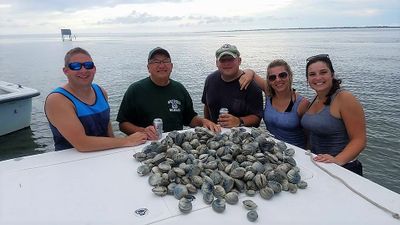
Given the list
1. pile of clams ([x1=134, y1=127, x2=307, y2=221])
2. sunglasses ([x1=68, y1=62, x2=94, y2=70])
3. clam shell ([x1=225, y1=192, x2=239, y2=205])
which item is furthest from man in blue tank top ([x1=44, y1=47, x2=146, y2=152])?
clam shell ([x1=225, y1=192, x2=239, y2=205])

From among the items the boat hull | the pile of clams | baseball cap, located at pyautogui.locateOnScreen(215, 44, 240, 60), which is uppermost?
baseball cap, located at pyautogui.locateOnScreen(215, 44, 240, 60)

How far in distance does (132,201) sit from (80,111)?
1458 mm

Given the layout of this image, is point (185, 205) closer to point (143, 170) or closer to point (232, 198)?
point (232, 198)

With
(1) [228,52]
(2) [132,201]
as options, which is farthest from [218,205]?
(1) [228,52]

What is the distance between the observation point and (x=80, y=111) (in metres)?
3.29

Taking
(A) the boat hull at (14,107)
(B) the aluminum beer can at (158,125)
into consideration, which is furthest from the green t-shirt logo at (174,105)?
(A) the boat hull at (14,107)

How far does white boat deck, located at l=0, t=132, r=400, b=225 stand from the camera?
2051 millimetres

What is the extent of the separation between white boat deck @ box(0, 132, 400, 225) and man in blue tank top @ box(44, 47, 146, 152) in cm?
37

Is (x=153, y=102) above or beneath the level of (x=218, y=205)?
above

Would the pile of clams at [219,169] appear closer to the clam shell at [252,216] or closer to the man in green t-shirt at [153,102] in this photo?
the clam shell at [252,216]

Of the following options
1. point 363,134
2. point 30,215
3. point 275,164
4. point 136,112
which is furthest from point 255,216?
point 136,112

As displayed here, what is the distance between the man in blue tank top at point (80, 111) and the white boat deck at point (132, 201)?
0.37m

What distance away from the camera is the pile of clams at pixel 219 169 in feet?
7.54

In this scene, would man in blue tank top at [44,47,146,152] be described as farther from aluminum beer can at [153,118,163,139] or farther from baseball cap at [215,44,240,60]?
baseball cap at [215,44,240,60]
